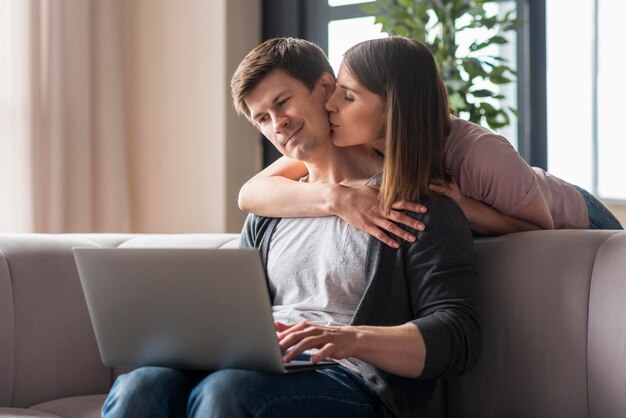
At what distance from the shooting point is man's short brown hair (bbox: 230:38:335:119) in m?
1.71

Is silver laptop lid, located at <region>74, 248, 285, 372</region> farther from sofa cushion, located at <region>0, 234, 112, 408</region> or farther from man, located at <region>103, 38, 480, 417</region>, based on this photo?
sofa cushion, located at <region>0, 234, 112, 408</region>

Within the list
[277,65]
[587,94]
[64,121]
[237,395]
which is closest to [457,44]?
[587,94]

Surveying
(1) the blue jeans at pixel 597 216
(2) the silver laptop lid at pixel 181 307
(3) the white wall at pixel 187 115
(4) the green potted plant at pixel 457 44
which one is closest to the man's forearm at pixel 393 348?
(2) the silver laptop lid at pixel 181 307

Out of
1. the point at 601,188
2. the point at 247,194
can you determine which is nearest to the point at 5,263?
the point at 247,194

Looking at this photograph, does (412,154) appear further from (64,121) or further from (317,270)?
(64,121)

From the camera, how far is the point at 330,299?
1.55 meters

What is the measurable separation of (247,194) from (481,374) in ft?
1.97

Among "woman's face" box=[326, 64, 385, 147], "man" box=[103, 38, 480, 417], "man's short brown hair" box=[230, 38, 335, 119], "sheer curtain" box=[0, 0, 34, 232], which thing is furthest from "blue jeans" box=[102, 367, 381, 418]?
"sheer curtain" box=[0, 0, 34, 232]

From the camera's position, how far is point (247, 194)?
180 cm

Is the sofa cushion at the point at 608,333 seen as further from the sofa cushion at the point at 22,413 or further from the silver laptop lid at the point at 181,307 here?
the sofa cushion at the point at 22,413

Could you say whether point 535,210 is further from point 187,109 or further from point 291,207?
point 187,109

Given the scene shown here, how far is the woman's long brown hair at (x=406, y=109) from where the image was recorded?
5.07ft

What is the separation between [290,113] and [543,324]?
2.06 feet

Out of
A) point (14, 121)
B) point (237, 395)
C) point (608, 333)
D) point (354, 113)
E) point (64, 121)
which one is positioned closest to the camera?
point (237, 395)
